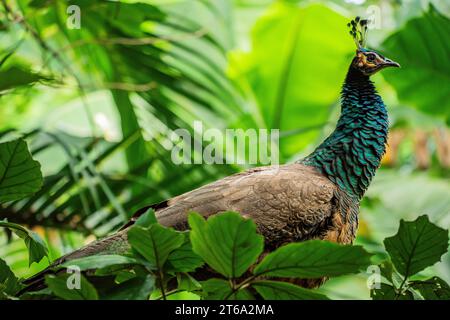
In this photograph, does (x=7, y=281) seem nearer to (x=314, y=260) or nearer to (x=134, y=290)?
(x=134, y=290)

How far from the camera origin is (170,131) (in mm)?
2492

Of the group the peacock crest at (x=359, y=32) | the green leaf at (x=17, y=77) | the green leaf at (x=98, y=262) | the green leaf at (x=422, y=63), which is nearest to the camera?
the green leaf at (x=98, y=262)

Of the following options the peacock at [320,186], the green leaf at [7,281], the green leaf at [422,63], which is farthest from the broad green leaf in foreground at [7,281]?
the green leaf at [422,63]

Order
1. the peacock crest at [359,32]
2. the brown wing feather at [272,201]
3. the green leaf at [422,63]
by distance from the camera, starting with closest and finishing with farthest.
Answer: the brown wing feather at [272,201] < the peacock crest at [359,32] < the green leaf at [422,63]

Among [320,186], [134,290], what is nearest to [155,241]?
[134,290]

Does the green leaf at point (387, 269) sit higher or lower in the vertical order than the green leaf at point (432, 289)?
higher

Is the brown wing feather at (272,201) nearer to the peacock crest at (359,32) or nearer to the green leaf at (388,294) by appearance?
the peacock crest at (359,32)

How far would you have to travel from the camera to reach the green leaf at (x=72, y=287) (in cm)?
88

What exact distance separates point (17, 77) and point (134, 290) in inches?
45.5

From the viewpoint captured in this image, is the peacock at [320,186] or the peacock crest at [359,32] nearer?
the peacock at [320,186]

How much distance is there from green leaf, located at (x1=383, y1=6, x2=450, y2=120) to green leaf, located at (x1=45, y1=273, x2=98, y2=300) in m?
1.94

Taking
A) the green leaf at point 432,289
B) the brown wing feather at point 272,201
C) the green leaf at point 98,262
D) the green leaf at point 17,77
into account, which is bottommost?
the green leaf at point 432,289

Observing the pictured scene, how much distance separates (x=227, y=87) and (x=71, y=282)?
1.97 meters

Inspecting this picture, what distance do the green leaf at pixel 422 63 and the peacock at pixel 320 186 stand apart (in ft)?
2.77
